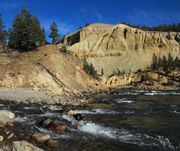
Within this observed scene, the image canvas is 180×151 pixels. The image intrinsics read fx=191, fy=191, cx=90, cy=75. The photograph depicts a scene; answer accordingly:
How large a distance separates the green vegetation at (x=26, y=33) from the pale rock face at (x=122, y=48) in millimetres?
50412

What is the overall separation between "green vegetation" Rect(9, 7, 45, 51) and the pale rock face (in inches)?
1985

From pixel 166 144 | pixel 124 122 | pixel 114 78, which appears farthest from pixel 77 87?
pixel 114 78

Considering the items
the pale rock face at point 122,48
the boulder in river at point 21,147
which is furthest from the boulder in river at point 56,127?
the pale rock face at point 122,48

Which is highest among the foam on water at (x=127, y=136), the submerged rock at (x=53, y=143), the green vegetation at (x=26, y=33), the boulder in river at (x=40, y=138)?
the green vegetation at (x=26, y=33)

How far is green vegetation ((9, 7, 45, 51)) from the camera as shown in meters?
38.6

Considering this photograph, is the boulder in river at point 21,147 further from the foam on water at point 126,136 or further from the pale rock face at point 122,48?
the pale rock face at point 122,48

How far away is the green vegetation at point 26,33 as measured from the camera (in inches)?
1521

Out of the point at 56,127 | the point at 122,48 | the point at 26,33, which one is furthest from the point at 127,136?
the point at 122,48

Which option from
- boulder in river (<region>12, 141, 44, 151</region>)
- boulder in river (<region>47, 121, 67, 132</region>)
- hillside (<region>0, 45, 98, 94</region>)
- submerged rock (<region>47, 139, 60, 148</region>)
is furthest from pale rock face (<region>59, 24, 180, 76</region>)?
boulder in river (<region>12, 141, 44, 151</region>)

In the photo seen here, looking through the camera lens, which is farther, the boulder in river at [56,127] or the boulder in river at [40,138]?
the boulder in river at [56,127]

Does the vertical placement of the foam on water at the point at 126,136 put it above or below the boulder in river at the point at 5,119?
below

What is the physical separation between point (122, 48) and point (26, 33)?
200 feet

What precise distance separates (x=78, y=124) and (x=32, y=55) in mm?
24771

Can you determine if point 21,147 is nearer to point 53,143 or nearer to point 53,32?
point 53,143
